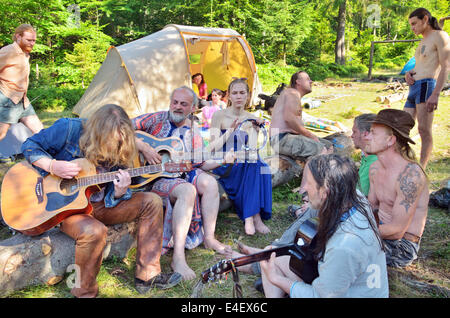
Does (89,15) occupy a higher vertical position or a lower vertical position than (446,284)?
higher

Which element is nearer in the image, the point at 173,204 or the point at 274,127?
the point at 173,204

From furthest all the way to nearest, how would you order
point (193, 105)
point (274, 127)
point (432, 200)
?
point (274, 127)
point (432, 200)
point (193, 105)

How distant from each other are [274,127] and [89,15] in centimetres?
1665

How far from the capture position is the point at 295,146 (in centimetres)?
433

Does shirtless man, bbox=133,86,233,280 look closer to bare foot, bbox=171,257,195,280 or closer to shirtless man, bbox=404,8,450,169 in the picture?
bare foot, bbox=171,257,195,280

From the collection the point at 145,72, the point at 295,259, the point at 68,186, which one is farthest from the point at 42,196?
the point at 145,72

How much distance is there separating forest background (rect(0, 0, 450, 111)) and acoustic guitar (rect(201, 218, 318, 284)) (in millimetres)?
9716

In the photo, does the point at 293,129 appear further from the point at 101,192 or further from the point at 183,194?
the point at 101,192

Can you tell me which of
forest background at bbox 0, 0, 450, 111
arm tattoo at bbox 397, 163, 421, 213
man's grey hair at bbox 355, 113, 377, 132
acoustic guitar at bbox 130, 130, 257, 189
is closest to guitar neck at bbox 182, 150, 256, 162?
acoustic guitar at bbox 130, 130, 257, 189

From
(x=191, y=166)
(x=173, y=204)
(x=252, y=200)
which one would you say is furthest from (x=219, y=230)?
(x=191, y=166)

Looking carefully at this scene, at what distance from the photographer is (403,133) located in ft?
7.65
